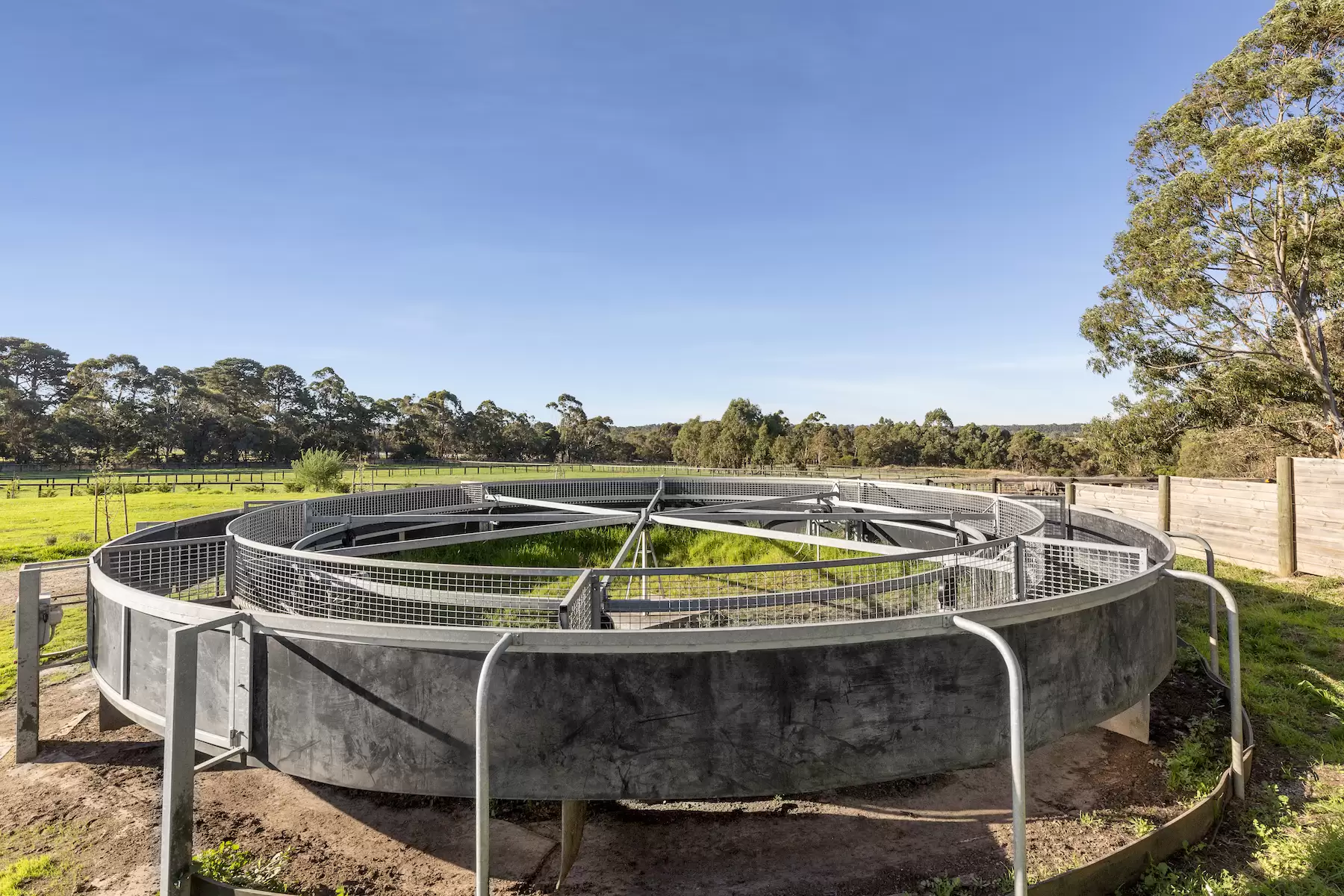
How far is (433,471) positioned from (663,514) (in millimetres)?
52978

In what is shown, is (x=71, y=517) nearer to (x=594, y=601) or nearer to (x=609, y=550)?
(x=609, y=550)

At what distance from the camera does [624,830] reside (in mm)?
5371

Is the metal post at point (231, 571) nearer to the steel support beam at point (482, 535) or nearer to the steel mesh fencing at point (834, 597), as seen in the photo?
the steel support beam at point (482, 535)

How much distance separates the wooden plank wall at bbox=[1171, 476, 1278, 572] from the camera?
13781mm

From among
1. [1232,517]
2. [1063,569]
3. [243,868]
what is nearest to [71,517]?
[243,868]

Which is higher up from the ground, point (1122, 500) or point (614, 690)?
point (1122, 500)

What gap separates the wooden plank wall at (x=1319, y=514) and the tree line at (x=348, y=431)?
147 ft

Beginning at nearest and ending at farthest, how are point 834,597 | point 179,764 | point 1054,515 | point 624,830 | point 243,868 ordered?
point 179,764, point 243,868, point 834,597, point 624,830, point 1054,515

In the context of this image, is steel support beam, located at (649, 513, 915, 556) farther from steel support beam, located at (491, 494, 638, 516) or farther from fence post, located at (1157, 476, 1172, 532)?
fence post, located at (1157, 476, 1172, 532)

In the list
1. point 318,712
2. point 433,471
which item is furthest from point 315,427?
point 318,712

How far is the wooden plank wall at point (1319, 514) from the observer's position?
12.3 metres

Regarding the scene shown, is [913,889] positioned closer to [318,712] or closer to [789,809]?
[789,809]

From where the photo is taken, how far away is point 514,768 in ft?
13.3

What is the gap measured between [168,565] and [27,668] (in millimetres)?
1617
